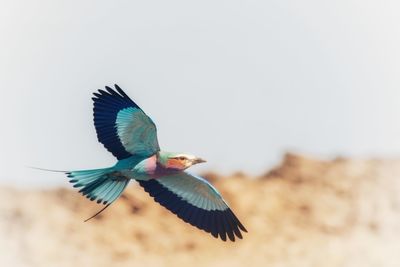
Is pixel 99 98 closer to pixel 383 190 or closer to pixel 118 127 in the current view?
pixel 118 127

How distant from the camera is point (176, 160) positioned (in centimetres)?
632

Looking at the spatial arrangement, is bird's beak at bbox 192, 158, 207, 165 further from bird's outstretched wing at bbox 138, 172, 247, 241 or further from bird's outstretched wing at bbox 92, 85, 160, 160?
bird's outstretched wing at bbox 138, 172, 247, 241

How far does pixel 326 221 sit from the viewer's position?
10.7 meters

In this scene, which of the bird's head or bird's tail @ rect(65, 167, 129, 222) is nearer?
the bird's head

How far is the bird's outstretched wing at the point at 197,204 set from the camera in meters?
6.86

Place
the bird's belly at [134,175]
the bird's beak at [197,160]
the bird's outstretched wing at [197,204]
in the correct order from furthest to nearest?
1. the bird's outstretched wing at [197,204]
2. the bird's belly at [134,175]
3. the bird's beak at [197,160]

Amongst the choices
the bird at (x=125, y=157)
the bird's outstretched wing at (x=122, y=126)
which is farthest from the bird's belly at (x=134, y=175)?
the bird's outstretched wing at (x=122, y=126)

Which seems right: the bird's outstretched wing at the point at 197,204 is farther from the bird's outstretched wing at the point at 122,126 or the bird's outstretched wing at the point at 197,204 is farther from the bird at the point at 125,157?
the bird's outstretched wing at the point at 122,126

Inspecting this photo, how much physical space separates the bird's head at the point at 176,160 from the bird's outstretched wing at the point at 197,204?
0.52 meters

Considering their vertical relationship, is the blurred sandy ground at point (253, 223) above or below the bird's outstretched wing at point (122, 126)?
below

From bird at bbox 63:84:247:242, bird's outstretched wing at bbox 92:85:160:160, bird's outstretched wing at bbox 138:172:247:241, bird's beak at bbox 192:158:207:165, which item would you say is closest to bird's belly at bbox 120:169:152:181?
bird at bbox 63:84:247:242

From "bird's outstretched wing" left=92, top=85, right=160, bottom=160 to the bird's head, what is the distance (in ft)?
0.31

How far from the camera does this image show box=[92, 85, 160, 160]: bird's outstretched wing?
638 cm

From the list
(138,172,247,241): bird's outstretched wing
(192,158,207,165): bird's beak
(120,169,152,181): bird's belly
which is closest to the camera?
(192,158,207,165): bird's beak
